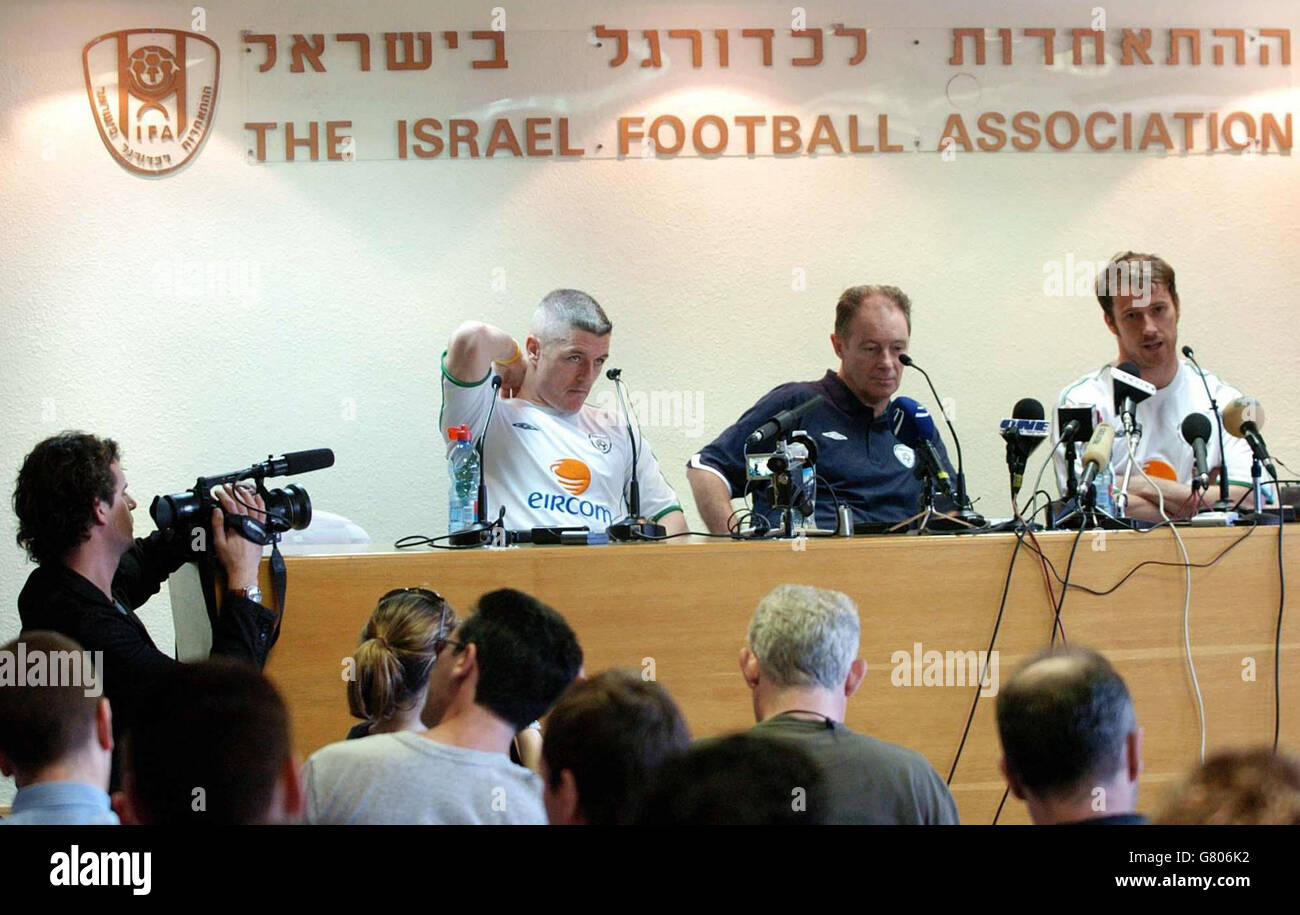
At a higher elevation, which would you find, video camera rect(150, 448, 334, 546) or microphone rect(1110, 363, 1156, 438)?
microphone rect(1110, 363, 1156, 438)

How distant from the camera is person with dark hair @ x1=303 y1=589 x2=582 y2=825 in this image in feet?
5.40

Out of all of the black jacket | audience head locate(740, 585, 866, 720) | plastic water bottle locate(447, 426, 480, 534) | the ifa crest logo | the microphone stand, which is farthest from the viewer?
the ifa crest logo

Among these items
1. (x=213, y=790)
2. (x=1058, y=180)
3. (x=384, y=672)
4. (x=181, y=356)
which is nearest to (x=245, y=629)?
(x=384, y=672)

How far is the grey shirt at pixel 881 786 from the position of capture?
5.66ft

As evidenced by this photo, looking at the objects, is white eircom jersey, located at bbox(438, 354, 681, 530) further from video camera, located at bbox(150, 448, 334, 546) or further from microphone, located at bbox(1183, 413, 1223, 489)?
microphone, located at bbox(1183, 413, 1223, 489)

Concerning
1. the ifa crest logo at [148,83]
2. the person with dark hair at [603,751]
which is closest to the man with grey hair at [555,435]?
the ifa crest logo at [148,83]

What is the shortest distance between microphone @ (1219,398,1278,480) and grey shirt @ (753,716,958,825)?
6.09 feet

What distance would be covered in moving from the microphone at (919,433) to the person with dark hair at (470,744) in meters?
1.63

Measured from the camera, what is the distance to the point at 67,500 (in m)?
2.66

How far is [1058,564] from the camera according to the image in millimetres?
2980

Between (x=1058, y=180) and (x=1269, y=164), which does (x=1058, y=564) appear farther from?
(x=1269, y=164)

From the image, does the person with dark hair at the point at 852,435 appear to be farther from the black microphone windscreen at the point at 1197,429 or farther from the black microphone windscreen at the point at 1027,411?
the black microphone windscreen at the point at 1197,429

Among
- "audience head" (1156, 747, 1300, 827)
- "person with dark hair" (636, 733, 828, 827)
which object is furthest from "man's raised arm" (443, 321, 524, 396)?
"audience head" (1156, 747, 1300, 827)
